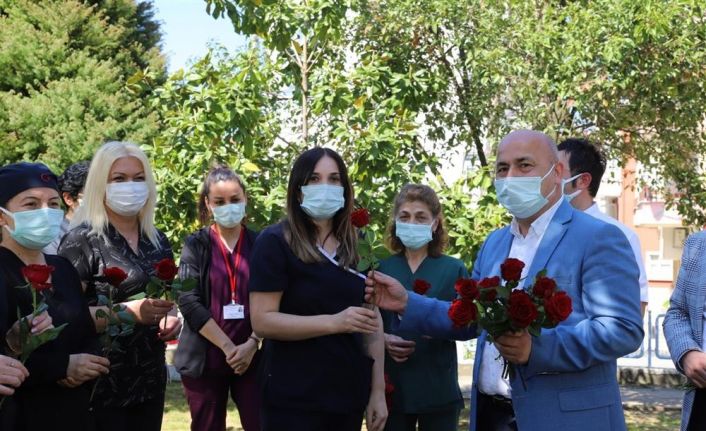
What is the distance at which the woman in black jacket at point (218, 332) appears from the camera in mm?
6137

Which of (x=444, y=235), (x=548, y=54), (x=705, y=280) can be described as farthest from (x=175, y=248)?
(x=705, y=280)

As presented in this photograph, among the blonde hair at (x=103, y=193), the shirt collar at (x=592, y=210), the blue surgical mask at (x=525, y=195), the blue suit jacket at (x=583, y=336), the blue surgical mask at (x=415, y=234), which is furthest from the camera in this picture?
the blue surgical mask at (x=415, y=234)

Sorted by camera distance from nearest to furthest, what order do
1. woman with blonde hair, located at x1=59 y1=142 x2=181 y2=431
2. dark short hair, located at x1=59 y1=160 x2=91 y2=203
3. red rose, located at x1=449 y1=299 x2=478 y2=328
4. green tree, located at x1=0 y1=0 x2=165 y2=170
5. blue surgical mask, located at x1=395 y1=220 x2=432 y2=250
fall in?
red rose, located at x1=449 y1=299 x2=478 y2=328, woman with blonde hair, located at x1=59 y1=142 x2=181 y2=431, blue surgical mask, located at x1=395 y1=220 x2=432 y2=250, dark short hair, located at x1=59 y1=160 x2=91 y2=203, green tree, located at x1=0 y1=0 x2=165 y2=170

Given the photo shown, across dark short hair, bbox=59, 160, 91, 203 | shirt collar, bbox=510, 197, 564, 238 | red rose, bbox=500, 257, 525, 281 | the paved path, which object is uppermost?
dark short hair, bbox=59, 160, 91, 203

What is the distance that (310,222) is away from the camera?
498cm

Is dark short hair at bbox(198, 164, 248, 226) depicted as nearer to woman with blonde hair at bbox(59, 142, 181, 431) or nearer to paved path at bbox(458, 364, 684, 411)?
woman with blonde hair at bbox(59, 142, 181, 431)

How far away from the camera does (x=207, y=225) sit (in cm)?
692

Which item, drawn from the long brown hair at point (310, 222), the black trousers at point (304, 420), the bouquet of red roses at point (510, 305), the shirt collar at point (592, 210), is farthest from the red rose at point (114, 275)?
the shirt collar at point (592, 210)

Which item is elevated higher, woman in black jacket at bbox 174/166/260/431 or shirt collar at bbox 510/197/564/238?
shirt collar at bbox 510/197/564/238

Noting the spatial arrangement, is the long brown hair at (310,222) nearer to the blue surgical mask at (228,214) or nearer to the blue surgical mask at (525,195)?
the blue surgical mask at (525,195)

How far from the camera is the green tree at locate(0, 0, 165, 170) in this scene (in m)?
29.1

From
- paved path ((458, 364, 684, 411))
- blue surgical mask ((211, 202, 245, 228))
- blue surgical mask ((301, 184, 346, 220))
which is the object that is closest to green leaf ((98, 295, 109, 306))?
blue surgical mask ((301, 184, 346, 220))

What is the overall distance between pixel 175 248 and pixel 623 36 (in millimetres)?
5424

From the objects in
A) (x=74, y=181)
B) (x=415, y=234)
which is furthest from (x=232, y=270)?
(x=74, y=181)
